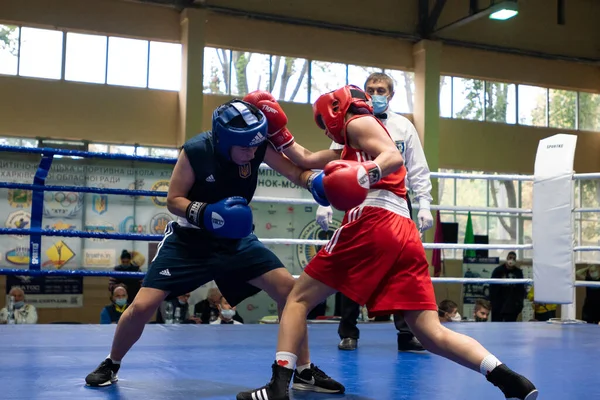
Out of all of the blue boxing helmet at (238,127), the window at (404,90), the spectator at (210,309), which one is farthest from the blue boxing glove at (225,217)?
the window at (404,90)

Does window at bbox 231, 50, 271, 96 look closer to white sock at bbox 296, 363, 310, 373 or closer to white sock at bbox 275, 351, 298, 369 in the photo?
white sock at bbox 296, 363, 310, 373

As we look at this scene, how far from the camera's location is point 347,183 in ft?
6.61

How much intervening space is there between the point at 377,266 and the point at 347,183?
1.05ft

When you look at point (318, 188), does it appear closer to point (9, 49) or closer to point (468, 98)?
point (9, 49)

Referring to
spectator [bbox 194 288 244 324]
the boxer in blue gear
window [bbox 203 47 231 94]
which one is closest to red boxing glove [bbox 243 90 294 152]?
the boxer in blue gear

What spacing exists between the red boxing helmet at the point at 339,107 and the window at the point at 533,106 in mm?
11896

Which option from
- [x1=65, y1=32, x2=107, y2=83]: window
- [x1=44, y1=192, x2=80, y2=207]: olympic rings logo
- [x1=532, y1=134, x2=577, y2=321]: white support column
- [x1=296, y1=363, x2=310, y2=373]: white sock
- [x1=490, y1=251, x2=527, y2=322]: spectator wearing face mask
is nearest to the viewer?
[x1=296, y1=363, x2=310, y2=373]: white sock

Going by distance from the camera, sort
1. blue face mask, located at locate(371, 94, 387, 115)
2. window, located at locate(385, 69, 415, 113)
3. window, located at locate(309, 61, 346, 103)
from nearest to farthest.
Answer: blue face mask, located at locate(371, 94, 387, 115)
window, located at locate(309, 61, 346, 103)
window, located at locate(385, 69, 415, 113)

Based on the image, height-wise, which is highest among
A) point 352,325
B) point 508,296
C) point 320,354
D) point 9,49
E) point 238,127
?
point 9,49

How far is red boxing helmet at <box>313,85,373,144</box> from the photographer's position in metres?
2.29

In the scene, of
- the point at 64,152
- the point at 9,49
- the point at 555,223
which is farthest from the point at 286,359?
the point at 9,49

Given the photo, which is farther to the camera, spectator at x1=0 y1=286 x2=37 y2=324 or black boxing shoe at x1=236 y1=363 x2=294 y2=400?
spectator at x1=0 y1=286 x2=37 y2=324

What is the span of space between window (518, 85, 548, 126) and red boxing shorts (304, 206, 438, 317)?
11998mm

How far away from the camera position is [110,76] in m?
10.8
